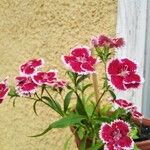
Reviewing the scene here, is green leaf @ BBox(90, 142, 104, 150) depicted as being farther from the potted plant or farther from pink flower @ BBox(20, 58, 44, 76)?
pink flower @ BBox(20, 58, 44, 76)

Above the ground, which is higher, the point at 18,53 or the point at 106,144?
the point at 18,53

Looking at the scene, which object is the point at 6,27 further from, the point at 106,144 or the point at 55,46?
the point at 106,144

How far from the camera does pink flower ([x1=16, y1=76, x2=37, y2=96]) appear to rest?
5.09ft

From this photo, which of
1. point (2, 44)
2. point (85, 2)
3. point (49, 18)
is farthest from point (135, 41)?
point (2, 44)

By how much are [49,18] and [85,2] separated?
0.73 ft

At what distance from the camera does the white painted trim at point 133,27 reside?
81.4 inches

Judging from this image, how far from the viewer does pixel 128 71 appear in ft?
5.02

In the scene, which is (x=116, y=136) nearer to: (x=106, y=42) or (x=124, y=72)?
(x=124, y=72)

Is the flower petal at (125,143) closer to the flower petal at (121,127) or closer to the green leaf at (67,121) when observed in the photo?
the flower petal at (121,127)

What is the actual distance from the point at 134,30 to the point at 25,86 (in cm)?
70

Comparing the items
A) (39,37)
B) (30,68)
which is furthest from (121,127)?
(39,37)

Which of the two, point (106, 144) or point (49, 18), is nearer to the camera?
point (106, 144)

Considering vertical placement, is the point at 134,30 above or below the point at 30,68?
above

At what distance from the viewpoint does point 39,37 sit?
239 centimetres
